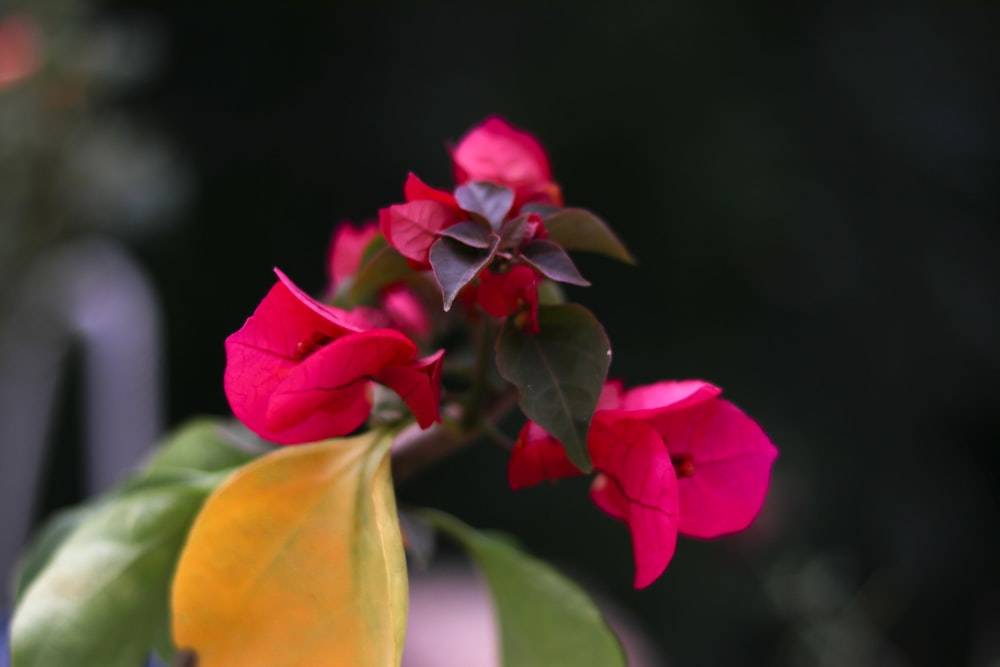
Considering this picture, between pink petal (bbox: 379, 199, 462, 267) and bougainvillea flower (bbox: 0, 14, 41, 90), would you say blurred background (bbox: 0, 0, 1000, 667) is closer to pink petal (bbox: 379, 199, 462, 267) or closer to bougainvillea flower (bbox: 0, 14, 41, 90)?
bougainvillea flower (bbox: 0, 14, 41, 90)

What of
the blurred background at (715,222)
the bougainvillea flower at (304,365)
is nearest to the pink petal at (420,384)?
the bougainvillea flower at (304,365)

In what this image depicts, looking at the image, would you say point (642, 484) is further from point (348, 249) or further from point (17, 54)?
point (17, 54)

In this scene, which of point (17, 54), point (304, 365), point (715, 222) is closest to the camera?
point (304, 365)

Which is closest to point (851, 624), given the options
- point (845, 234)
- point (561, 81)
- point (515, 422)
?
point (515, 422)

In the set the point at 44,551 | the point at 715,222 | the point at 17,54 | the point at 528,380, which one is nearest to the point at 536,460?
the point at 528,380

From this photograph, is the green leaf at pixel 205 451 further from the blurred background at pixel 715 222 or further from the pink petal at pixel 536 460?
the blurred background at pixel 715 222

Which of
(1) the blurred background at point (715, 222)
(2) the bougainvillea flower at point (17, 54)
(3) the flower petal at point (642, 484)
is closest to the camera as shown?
(3) the flower petal at point (642, 484)
